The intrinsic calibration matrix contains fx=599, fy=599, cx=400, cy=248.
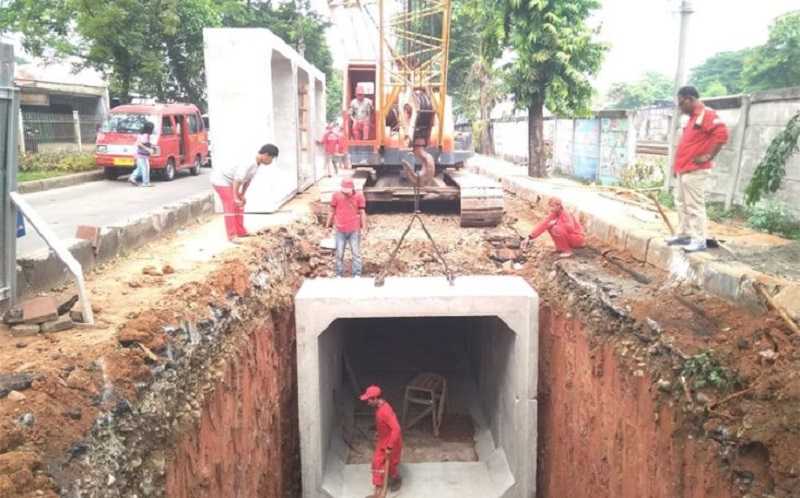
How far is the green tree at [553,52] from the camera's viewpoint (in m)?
15.2

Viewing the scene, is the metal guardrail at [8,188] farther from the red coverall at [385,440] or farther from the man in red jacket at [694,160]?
the man in red jacket at [694,160]

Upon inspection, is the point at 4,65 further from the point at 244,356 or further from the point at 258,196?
the point at 258,196

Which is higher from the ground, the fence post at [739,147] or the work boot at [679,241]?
the fence post at [739,147]

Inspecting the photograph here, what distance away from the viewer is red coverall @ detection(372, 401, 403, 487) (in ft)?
25.2

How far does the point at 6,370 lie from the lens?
4117 millimetres

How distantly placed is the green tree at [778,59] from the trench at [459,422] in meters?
27.2

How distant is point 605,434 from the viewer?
640 cm

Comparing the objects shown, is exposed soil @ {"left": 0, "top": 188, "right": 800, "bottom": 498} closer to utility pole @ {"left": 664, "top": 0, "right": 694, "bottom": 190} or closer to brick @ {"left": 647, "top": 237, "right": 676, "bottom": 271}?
brick @ {"left": 647, "top": 237, "right": 676, "bottom": 271}

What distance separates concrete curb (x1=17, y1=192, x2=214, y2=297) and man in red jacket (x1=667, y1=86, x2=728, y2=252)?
684cm

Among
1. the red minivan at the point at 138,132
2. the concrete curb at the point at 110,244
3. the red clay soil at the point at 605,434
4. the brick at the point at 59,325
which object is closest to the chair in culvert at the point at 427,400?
the red clay soil at the point at 605,434

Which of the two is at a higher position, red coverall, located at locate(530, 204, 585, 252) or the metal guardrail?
the metal guardrail

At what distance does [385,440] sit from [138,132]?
14.5m

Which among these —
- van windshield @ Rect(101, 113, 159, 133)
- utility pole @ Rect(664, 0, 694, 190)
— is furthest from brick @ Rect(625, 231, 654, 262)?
van windshield @ Rect(101, 113, 159, 133)

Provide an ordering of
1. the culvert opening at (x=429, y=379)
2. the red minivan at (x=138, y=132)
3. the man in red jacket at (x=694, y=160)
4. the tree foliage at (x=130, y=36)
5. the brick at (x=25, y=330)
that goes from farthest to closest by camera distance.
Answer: the tree foliage at (x=130, y=36)
the red minivan at (x=138, y=132)
the culvert opening at (x=429, y=379)
the man in red jacket at (x=694, y=160)
the brick at (x=25, y=330)
